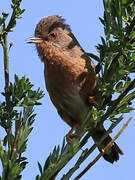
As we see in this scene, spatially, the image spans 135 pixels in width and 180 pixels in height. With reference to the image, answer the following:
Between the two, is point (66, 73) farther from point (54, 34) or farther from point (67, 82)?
point (54, 34)

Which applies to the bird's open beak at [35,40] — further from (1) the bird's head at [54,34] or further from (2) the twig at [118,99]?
(2) the twig at [118,99]

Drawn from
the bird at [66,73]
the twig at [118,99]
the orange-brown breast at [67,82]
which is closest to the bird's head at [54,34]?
the bird at [66,73]

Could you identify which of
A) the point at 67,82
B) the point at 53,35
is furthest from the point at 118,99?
the point at 53,35

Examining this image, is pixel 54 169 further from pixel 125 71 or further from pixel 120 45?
pixel 120 45

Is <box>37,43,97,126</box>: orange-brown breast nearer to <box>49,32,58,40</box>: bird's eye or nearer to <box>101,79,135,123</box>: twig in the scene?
<box>49,32,58,40</box>: bird's eye

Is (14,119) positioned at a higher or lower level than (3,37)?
lower

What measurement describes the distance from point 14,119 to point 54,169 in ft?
1.36

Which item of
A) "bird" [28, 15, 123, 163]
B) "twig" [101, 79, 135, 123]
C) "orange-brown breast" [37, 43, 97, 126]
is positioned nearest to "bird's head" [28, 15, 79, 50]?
"bird" [28, 15, 123, 163]

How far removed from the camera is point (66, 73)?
462 cm

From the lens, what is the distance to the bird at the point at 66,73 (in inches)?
176

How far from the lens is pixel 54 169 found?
6.43 feet

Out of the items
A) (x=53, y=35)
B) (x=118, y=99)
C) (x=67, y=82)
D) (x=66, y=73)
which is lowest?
(x=67, y=82)

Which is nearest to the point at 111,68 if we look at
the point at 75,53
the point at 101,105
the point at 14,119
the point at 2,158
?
the point at 101,105

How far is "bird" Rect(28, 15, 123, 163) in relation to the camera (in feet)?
14.6
